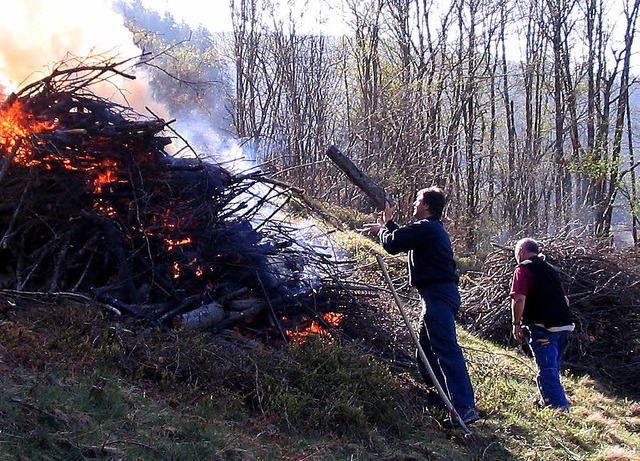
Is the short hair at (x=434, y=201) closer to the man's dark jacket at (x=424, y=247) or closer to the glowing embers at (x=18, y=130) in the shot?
the man's dark jacket at (x=424, y=247)

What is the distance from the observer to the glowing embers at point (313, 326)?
6.49 metres

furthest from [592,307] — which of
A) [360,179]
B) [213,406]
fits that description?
[213,406]

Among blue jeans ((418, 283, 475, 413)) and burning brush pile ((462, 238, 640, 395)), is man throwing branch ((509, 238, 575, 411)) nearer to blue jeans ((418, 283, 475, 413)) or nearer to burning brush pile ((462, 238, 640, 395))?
blue jeans ((418, 283, 475, 413))

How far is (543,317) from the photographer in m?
7.27

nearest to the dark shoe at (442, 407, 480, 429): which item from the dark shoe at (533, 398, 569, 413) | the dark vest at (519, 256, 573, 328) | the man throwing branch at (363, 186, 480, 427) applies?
the man throwing branch at (363, 186, 480, 427)

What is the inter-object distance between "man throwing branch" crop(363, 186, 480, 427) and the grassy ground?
0.39 meters

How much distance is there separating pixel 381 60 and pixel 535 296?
1802cm

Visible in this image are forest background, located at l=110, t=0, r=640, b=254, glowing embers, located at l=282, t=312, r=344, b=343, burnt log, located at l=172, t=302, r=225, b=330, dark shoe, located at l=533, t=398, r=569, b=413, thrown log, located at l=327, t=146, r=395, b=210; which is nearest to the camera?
burnt log, located at l=172, t=302, r=225, b=330

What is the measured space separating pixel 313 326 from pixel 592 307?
563 cm

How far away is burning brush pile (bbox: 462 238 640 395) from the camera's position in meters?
9.81

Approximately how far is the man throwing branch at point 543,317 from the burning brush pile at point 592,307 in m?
2.75

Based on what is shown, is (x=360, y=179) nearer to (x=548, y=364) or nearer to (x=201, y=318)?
(x=201, y=318)

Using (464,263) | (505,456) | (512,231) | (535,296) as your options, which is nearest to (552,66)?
(512,231)

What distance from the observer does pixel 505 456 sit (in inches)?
215
